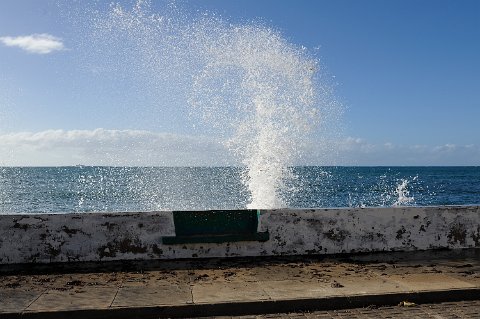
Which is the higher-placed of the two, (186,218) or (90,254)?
(186,218)

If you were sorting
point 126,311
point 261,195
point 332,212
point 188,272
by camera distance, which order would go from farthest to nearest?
point 261,195, point 332,212, point 188,272, point 126,311

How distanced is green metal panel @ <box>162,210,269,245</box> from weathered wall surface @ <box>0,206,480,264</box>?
4.0 inches

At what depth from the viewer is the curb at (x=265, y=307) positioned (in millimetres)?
5208

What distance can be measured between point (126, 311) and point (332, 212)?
13.1 ft

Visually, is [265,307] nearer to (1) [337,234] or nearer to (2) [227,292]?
(2) [227,292]

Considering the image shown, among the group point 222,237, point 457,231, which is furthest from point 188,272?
point 457,231

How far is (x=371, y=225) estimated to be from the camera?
8.05m

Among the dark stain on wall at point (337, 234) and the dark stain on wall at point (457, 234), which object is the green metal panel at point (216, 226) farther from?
the dark stain on wall at point (457, 234)

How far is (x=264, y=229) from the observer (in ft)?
25.4

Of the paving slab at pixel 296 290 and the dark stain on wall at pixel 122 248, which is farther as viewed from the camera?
the dark stain on wall at pixel 122 248

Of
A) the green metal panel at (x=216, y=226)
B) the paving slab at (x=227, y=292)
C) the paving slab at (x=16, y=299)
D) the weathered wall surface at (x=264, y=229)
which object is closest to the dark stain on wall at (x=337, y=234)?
the weathered wall surface at (x=264, y=229)

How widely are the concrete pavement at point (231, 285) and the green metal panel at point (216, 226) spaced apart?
352 mm

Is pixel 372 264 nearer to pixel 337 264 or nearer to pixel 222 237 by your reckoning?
pixel 337 264

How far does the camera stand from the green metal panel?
24.7ft
